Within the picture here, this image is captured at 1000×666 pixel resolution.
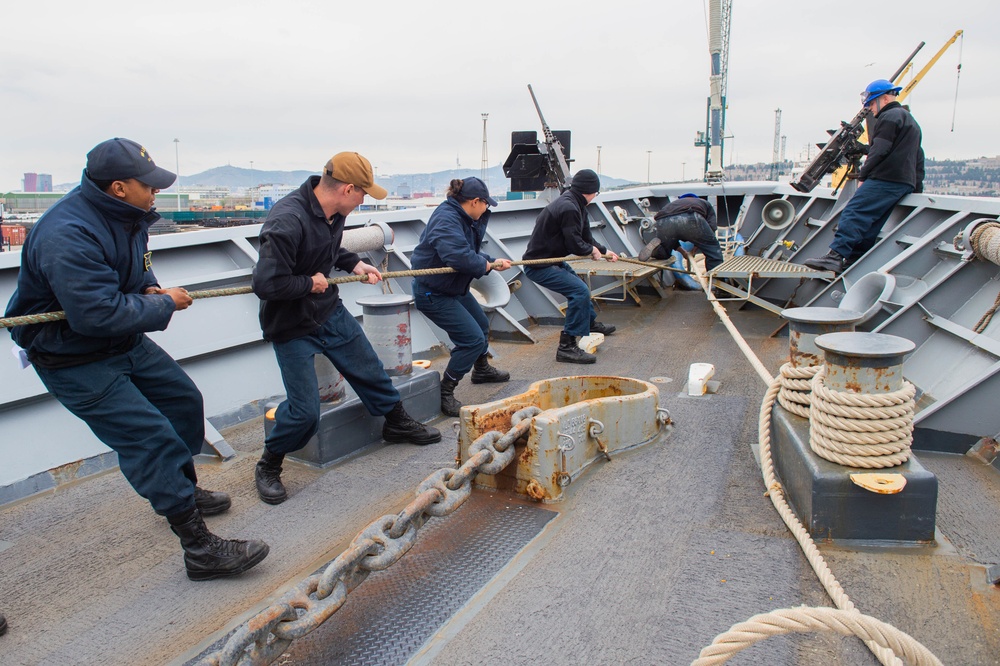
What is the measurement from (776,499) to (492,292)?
370 cm

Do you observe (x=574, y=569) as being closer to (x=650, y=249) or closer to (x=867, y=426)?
(x=867, y=426)

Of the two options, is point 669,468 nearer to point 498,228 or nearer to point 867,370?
point 867,370

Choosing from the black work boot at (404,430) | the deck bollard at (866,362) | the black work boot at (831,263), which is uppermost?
the black work boot at (831,263)

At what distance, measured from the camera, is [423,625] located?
2.16 meters

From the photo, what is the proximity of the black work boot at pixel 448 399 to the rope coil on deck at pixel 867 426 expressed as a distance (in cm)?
239

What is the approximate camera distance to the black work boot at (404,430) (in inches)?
152

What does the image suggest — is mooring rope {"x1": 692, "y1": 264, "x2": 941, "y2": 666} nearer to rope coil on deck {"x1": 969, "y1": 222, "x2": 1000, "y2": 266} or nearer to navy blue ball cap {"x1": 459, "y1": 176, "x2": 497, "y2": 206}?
rope coil on deck {"x1": 969, "y1": 222, "x2": 1000, "y2": 266}

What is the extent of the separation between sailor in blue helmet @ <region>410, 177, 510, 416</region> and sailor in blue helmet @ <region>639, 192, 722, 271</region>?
357 cm

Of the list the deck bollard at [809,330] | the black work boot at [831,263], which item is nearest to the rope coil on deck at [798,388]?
the deck bollard at [809,330]

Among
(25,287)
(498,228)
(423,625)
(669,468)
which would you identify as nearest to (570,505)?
(669,468)

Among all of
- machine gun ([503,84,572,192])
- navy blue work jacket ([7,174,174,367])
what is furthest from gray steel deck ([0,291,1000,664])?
machine gun ([503,84,572,192])

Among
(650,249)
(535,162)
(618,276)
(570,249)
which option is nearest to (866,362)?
(570,249)

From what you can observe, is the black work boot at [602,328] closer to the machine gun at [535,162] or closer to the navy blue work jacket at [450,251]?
the navy blue work jacket at [450,251]

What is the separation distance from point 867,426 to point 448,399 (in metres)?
2.59
